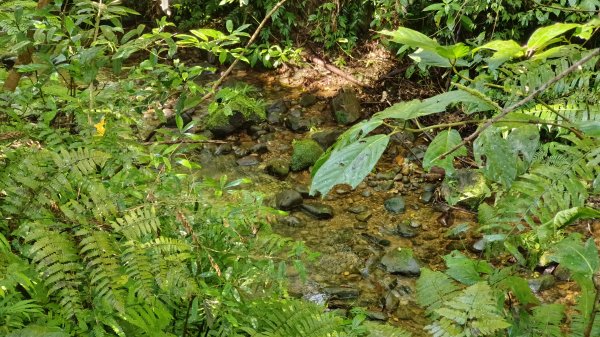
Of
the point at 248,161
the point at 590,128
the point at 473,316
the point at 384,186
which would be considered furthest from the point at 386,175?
the point at 590,128

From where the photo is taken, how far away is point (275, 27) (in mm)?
7199

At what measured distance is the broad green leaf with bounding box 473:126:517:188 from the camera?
990 mm

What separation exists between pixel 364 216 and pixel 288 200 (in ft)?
2.40

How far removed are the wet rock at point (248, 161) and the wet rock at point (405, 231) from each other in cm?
175

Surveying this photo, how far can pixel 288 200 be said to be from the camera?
4680 mm

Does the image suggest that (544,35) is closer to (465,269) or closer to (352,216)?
(465,269)

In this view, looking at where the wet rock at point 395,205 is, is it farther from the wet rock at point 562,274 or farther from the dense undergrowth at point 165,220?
the dense undergrowth at point 165,220

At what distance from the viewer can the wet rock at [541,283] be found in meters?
3.73

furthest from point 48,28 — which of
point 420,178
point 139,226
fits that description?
point 420,178

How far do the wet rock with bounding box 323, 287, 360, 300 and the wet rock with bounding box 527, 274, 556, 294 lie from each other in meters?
1.32

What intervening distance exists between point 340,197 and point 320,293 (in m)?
1.38

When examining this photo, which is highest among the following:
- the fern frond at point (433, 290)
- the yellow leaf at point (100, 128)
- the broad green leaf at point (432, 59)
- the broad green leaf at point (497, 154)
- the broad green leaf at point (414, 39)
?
the broad green leaf at point (414, 39)

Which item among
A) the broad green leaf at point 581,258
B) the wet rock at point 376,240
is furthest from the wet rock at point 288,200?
the broad green leaf at point 581,258

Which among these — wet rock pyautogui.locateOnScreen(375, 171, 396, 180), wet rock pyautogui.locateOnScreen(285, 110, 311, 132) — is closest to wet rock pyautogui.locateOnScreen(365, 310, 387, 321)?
wet rock pyautogui.locateOnScreen(375, 171, 396, 180)
